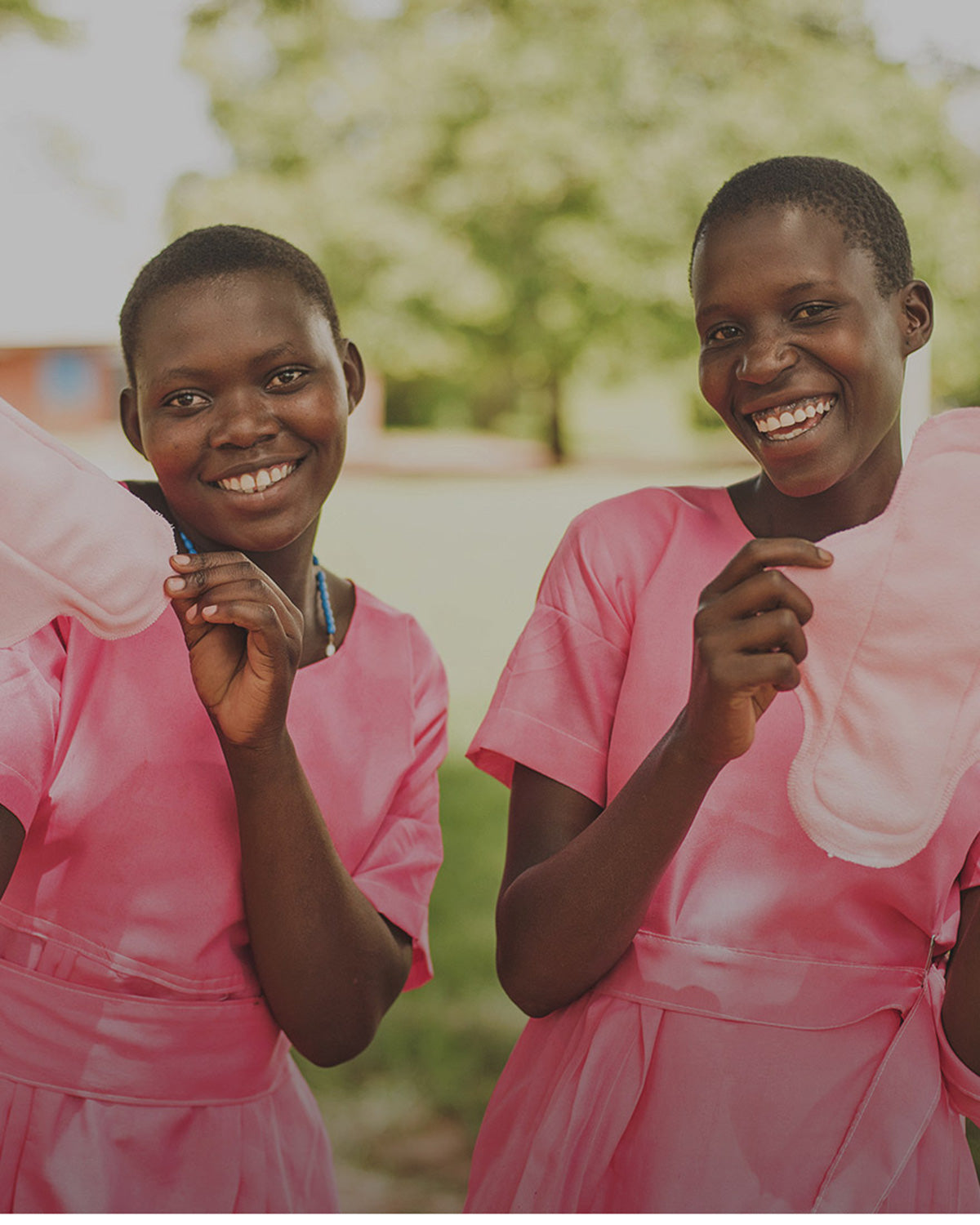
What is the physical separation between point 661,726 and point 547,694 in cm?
15

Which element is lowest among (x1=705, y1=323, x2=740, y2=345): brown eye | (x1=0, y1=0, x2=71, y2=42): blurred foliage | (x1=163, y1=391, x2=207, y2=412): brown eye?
(x1=163, y1=391, x2=207, y2=412): brown eye

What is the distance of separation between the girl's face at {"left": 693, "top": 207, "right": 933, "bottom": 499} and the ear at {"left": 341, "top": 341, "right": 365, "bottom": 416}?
0.55m

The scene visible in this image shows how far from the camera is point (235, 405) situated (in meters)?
1.66

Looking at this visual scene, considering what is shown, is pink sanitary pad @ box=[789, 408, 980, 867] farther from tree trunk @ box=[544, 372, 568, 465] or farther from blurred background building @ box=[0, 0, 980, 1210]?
tree trunk @ box=[544, 372, 568, 465]

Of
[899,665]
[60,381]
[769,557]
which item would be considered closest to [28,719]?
[769,557]

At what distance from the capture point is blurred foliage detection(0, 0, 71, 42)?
11570 mm

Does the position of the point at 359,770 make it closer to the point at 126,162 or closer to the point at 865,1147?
the point at 865,1147

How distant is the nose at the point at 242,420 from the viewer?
64.9 inches

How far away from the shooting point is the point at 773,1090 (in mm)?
1503

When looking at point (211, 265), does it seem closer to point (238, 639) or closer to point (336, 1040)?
point (238, 639)

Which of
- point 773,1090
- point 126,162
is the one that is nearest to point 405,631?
point 773,1090

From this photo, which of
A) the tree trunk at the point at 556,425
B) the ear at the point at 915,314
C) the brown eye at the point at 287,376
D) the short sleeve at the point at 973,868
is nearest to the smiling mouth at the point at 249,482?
the brown eye at the point at 287,376

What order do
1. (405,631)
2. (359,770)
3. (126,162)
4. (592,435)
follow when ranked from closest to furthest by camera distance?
(359,770)
(405,631)
(126,162)
(592,435)

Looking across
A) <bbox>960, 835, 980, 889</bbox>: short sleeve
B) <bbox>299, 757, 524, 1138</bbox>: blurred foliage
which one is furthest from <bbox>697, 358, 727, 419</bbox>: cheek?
<bbox>299, 757, 524, 1138</bbox>: blurred foliage
